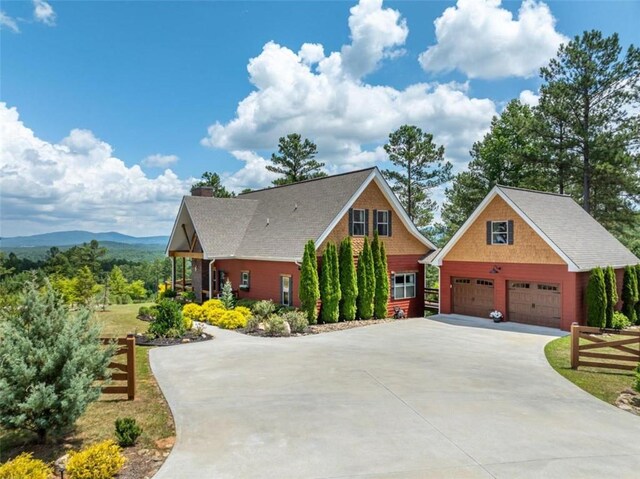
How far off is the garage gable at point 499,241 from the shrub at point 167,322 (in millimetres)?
13976

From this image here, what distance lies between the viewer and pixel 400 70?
71.1ft

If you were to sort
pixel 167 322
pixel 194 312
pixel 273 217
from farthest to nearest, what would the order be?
pixel 273 217, pixel 194 312, pixel 167 322

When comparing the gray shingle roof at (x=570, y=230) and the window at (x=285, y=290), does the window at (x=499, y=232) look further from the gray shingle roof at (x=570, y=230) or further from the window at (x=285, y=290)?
the window at (x=285, y=290)

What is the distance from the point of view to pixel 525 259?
1938 centimetres

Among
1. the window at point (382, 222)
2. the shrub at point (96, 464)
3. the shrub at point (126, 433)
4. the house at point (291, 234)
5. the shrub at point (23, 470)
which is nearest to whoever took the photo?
the shrub at point (23, 470)

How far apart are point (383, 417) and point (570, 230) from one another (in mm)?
17410

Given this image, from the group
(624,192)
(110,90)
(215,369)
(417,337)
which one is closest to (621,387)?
(417,337)

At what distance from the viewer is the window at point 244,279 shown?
927 inches

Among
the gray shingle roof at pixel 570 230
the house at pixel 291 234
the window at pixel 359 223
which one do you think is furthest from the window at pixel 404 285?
the gray shingle roof at pixel 570 230

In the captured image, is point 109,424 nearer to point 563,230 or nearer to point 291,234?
point 291,234

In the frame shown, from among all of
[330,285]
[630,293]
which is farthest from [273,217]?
[630,293]

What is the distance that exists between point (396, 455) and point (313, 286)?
43.4 feet

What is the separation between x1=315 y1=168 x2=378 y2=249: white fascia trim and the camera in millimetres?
20219

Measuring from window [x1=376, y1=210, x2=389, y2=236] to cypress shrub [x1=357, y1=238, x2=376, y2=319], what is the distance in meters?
1.68
